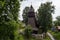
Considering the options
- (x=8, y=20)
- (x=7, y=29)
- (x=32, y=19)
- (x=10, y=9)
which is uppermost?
(x=10, y=9)

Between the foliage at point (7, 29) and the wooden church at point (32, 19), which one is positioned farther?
the wooden church at point (32, 19)

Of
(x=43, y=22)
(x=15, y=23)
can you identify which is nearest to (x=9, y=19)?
(x=15, y=23)

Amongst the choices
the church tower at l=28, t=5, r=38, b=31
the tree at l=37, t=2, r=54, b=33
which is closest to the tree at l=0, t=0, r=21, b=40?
the tree at l=37, t=2, r=54, b=33

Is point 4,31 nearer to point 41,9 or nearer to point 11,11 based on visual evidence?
point 11,11

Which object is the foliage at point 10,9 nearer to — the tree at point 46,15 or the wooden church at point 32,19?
the tree at point 46,15

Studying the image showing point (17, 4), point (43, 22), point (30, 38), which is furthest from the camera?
point (43, 22)

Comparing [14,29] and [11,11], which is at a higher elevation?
[11,11]

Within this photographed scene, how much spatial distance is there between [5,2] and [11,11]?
1.03m

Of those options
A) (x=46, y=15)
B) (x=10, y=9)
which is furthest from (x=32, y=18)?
(x=10, y=9)

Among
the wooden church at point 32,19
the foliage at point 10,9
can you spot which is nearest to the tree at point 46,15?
the wooden church at point 32,19

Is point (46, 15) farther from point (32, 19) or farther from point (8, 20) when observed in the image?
point (8, 20)

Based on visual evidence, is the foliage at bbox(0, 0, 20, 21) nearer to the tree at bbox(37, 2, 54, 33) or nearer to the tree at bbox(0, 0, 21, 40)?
the tree at bbox(0, 0, 21, 40)

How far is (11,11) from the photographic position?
1967 centimetres

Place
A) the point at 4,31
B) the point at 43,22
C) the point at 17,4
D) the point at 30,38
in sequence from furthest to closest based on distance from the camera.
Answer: the point at 43,22
the point at 30,38
the point at 17,4
the point at 4,31
